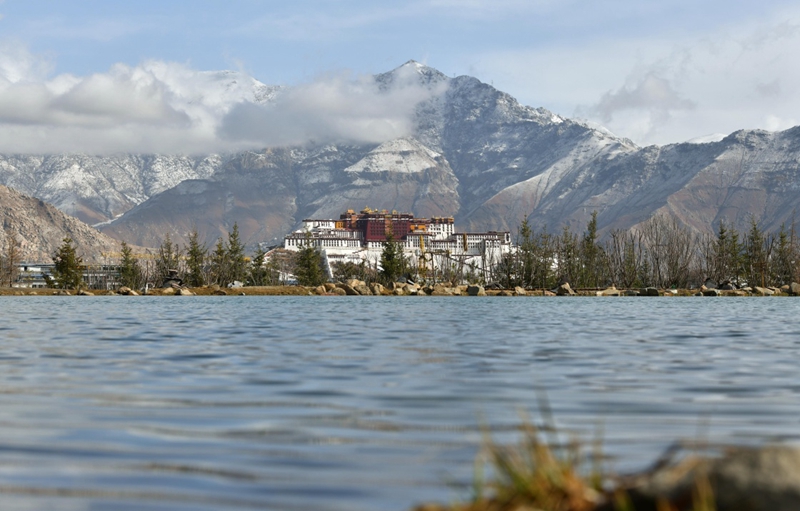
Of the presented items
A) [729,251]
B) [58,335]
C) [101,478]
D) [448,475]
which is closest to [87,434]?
[101,478]

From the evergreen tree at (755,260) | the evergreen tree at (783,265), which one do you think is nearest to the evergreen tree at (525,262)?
the evergreen tree at (755,260)

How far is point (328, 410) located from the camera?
35.5ft

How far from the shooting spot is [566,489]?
5.20 m

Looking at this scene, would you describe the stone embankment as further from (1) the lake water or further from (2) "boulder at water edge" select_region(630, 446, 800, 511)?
(2) "boulder at water edge" select_region(630, 446, 800, 511)

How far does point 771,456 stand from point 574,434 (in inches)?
147

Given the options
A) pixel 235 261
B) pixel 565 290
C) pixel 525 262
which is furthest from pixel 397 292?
pixel 235 261

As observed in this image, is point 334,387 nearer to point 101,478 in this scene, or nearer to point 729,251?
point 101,478

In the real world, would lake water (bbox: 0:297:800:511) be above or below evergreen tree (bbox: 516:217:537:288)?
below

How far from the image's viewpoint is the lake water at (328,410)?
22.5ft

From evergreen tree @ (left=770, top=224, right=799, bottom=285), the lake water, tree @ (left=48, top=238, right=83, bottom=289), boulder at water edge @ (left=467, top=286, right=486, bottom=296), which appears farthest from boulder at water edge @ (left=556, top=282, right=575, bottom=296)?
the lake water

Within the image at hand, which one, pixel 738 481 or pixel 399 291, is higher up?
pixel 738 481

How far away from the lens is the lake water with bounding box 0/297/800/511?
6.87 metres

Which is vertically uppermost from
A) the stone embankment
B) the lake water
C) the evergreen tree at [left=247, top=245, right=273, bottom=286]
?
the evergreen tree at [left=247, top=245, right=273, bottom=286]

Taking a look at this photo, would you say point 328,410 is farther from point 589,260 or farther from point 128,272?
point 128,272
